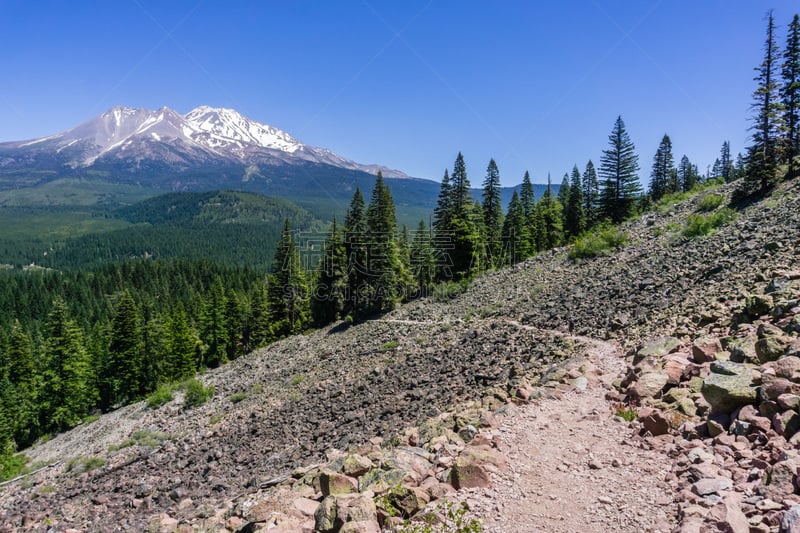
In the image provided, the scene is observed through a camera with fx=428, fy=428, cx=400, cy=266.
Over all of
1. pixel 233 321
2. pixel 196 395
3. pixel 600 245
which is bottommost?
pixel 233 321

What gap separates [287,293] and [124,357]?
65.3 ft

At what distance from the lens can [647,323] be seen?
1498 centimetres

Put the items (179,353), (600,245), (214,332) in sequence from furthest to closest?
(214,332) < (179,353) < (600,245)

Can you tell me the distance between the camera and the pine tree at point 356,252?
44906 millimetres

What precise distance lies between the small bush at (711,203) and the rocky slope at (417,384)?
2.02 metres

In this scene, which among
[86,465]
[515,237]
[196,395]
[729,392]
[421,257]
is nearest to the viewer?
[729,392]

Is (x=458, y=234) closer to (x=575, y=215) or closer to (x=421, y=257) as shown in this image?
(x=421, y=257)

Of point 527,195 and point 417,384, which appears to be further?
point 527,195

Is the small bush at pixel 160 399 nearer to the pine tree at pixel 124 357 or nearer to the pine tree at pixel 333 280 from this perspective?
the pine tree at pixel 124 357

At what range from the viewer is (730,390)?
24.5 ft

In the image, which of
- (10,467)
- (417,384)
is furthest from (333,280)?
(417,384)

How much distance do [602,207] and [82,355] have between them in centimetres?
6540

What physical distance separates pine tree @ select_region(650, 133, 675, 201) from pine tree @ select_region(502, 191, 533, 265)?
34084mm

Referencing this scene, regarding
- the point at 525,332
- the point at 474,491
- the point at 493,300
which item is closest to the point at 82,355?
the point at 493,300
